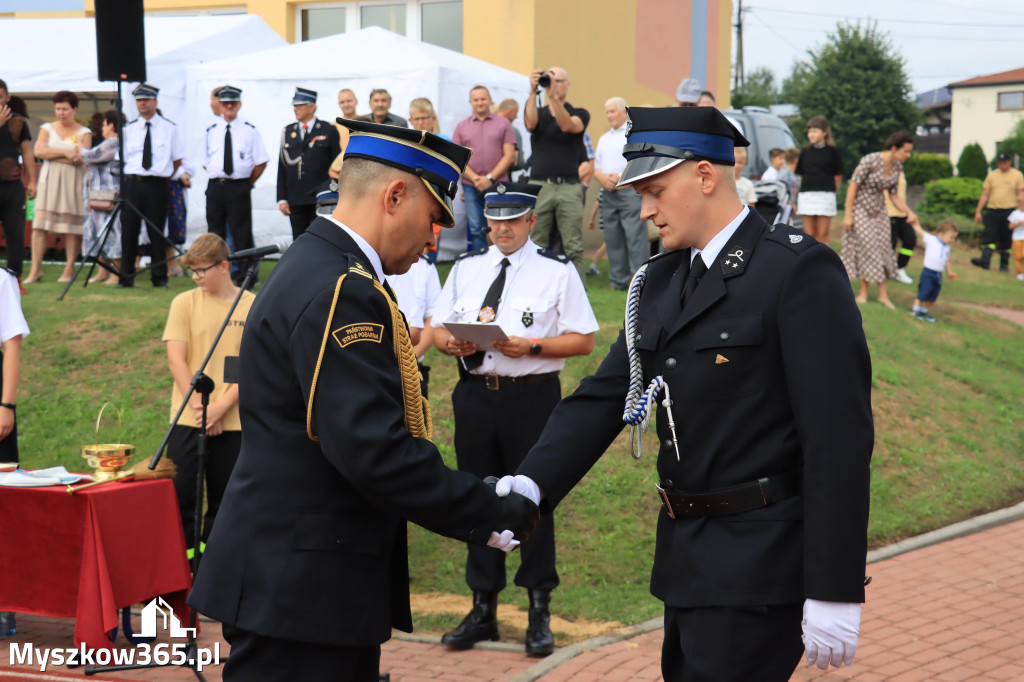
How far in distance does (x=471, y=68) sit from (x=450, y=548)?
881 cm

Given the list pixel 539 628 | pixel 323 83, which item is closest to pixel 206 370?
pixel 539 628

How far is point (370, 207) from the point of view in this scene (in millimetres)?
2992

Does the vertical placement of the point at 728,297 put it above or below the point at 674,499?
above

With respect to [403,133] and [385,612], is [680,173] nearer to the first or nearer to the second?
[403,133]

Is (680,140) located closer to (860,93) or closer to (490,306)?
(490,306)

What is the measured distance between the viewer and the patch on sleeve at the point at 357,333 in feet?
8.89

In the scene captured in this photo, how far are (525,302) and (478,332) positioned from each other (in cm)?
49

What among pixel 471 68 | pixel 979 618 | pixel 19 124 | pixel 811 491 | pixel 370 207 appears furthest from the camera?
pixel 471 68

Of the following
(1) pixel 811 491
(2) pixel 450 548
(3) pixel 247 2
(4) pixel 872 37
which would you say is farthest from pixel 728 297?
(4) pixel 872 37

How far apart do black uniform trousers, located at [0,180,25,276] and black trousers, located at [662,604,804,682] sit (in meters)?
10.3

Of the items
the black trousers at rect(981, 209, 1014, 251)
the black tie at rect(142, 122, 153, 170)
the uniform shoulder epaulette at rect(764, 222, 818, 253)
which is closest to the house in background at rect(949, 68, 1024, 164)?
the black trousers at rect(981, 209, 1014, 251)

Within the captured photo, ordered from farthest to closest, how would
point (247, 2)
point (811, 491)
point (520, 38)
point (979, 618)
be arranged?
point (247, 2), point (520, 38), point (979, 618), point (811, 491)

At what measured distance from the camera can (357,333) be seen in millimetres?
2732

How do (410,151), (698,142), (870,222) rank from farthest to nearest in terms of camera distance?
(870,222) < (698,142) < (410,151)
